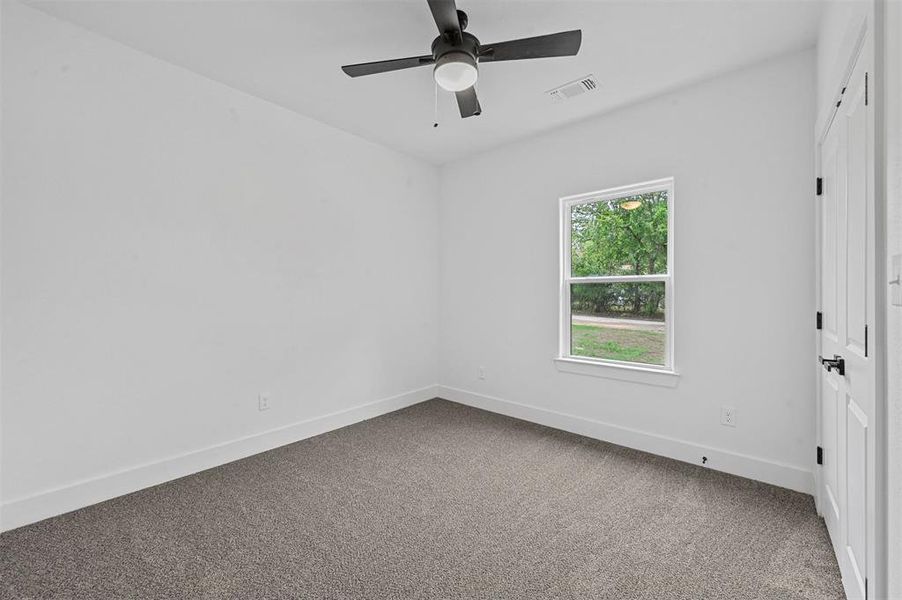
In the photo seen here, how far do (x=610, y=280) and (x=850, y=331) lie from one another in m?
1.85

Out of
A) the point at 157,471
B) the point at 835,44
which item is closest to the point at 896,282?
the point at 835,44

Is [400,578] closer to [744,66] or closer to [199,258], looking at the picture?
[199,258]

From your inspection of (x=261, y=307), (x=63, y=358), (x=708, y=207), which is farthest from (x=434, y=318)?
(x=63, y=358)

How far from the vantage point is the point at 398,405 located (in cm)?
421

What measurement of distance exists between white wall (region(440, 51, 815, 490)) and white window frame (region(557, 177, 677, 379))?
2.5 inches

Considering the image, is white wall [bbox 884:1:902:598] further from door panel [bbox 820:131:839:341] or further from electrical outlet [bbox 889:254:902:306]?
door panel [bbox 820:131:839:341]

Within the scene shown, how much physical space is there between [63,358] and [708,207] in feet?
13.1

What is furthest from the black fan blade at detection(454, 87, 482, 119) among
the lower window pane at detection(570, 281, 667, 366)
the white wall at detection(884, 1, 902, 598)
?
the lower window pane at detection(570, 281, 667, 366)

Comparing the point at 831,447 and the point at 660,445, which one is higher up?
the point at 831,447

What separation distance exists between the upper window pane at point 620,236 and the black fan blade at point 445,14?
203cm

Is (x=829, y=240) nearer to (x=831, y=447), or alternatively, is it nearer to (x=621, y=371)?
(x=831, y=447)

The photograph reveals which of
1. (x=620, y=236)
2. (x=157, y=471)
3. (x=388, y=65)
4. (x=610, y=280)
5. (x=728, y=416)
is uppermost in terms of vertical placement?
(x=388, y=65)

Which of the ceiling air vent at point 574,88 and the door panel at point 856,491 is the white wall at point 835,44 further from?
the door panel at point 856,491

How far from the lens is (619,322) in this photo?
3396 mm
